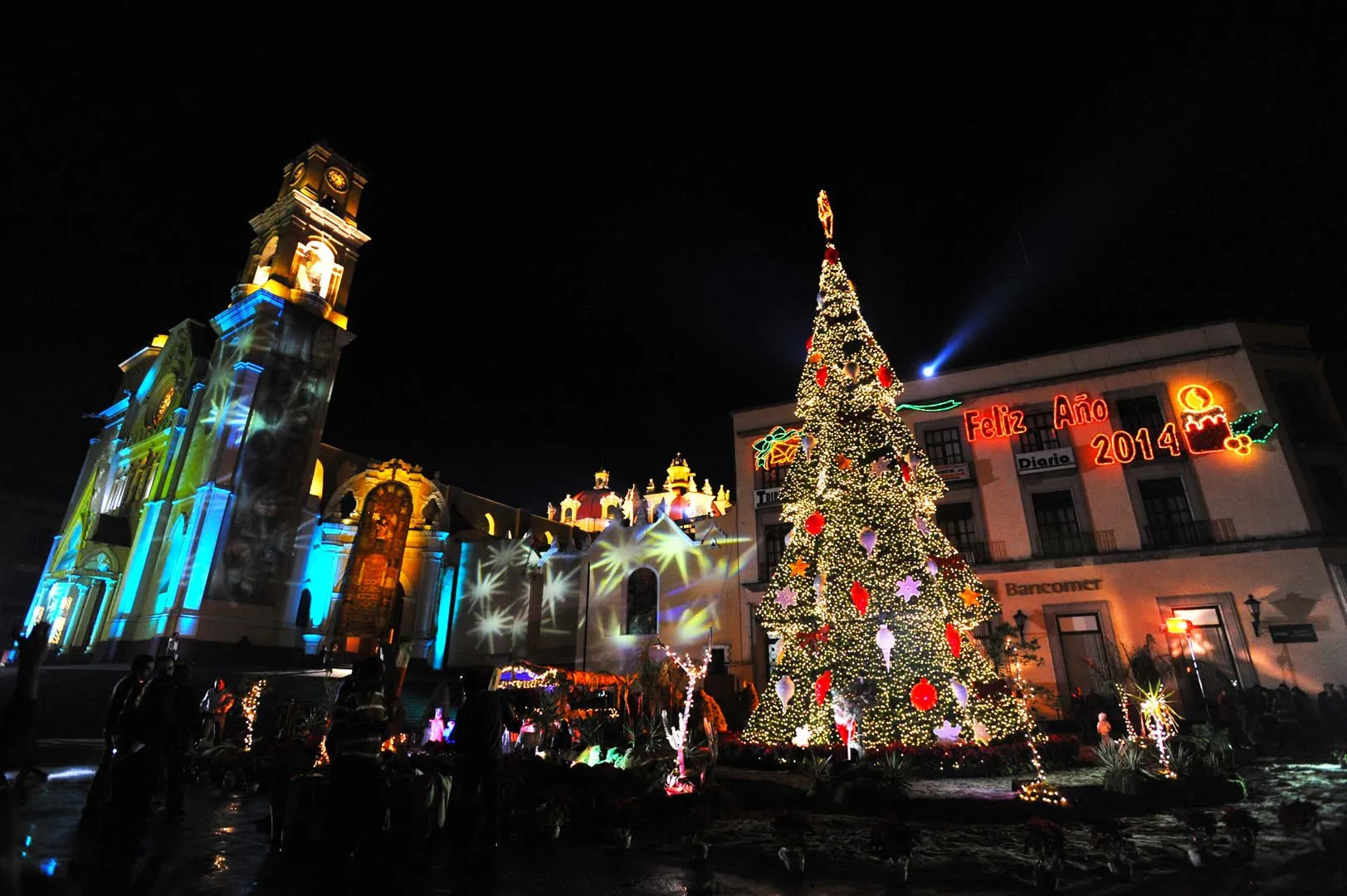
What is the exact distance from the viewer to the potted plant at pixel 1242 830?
599 centimetres

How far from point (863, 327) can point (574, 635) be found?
20.6 meters

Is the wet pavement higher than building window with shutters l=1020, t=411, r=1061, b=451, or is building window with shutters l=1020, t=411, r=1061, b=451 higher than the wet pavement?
building window with shutters l=1020, t=411, r=1061, b=451

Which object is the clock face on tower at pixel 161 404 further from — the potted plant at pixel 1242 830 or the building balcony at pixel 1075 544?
the potted plant at pixel 1242 830

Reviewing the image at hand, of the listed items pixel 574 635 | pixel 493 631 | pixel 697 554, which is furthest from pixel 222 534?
pixel 697 554

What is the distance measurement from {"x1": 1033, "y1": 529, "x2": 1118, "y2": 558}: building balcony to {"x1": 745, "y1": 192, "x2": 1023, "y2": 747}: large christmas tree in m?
9.25

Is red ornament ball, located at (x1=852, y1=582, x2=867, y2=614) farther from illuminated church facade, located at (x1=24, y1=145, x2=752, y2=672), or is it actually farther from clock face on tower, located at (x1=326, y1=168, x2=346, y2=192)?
A: clock face on tower, located at (x1=326, y1=168, x2=346, y2=192)

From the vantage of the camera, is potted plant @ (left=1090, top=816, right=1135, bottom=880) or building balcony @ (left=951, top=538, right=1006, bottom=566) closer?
potted plant @ (left=1090, top=816, right=1135, bottom=880)

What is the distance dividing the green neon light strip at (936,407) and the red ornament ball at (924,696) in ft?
47.7

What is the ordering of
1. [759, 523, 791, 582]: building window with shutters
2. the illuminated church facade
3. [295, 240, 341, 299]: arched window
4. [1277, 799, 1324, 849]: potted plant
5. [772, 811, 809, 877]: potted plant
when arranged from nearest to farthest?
[772, 811, 809, 877]: potted plant < [1277, 799, 1324, 849]: potted plant < [759, 523, 791, 582]: building window with shutters < the illuminated church facade < [295, 240, 341, 299]: arched window

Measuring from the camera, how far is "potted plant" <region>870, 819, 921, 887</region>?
18.3 feet

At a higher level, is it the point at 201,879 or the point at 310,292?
the point at 310,292

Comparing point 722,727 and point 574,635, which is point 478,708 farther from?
point 574,635

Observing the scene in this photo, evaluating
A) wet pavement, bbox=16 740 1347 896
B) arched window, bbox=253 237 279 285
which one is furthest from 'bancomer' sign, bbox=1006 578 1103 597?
arched window, bbox=253 237 279 285

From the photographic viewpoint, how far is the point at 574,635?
29078 mm
